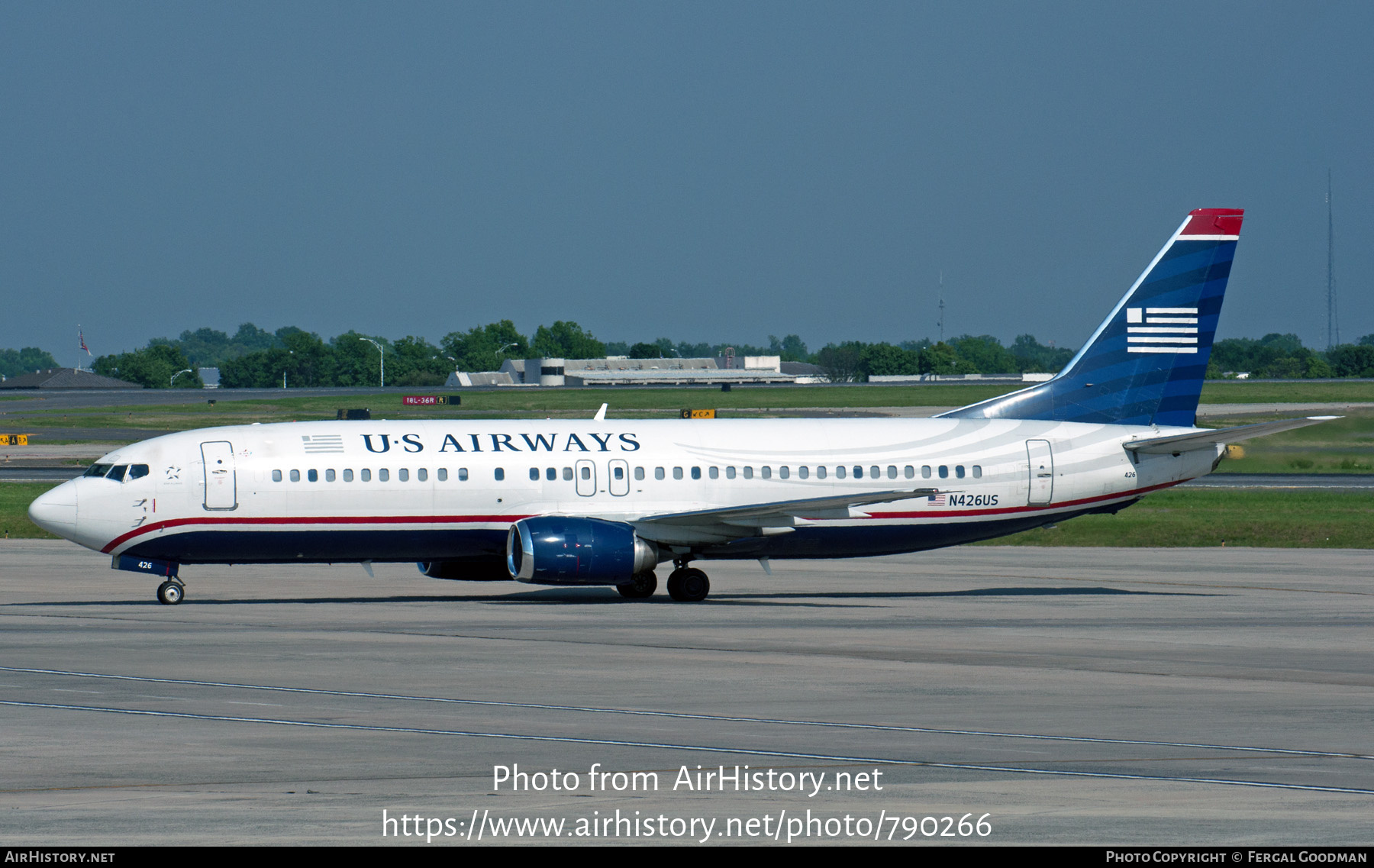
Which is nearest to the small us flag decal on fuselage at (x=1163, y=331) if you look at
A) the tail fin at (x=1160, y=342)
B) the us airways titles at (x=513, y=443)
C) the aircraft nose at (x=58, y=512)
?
the tail fin at (x=1160, y=342)

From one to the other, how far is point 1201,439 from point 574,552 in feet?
49.8

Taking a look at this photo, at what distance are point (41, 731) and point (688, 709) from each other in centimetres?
780

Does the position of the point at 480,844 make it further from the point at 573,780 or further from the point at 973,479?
the point at 973,479

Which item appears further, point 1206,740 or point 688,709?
point 688,709

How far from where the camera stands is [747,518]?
36344mm

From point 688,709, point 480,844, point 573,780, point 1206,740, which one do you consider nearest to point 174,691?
point 688,709

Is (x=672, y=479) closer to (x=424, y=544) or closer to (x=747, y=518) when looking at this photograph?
(x=747, y=518)

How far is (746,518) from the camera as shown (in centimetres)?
3638

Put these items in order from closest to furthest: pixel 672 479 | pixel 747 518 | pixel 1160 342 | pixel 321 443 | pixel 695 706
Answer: pixel 695 706 → pixel 747 518 → pixel 321 443 → pixel 672 479 → pixel 1160 342

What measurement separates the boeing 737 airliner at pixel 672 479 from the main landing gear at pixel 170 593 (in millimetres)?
60

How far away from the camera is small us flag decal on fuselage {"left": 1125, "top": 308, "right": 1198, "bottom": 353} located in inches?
1630

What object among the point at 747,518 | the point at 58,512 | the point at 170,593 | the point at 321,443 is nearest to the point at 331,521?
the point at 321,443

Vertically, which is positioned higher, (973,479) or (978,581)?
(973,479)

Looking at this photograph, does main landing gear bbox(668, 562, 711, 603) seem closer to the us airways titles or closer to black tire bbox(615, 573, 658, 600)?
black tire bbox(615, 573, 658, 600)
